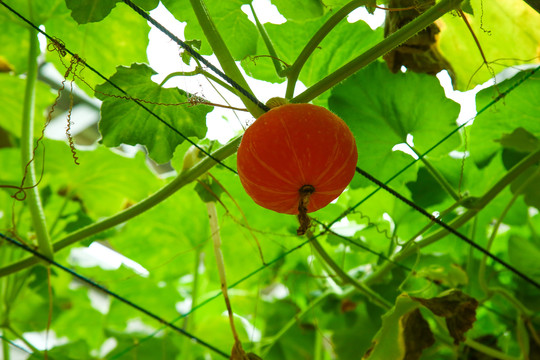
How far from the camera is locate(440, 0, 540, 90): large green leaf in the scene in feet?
2.53

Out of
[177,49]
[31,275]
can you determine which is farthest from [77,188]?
[177,49]

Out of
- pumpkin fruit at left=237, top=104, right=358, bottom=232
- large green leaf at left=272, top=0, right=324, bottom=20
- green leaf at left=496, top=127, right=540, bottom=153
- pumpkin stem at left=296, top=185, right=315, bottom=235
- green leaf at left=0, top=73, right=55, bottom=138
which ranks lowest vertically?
pumpkin stem at left=296, top=185, right=315, bottom=235

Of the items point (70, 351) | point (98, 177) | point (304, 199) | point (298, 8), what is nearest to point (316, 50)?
point (298, 8)

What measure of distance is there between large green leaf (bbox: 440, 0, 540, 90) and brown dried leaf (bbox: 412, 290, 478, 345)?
0.31 metres

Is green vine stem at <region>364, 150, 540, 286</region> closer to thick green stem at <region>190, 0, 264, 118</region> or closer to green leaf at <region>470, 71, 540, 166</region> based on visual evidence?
green leaf at <region>470, 71, 540, 166</region>

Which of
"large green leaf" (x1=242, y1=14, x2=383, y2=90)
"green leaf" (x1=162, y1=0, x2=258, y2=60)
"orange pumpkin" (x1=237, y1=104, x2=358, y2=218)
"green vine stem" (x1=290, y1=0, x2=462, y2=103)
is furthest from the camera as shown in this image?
"large green leaf" (x1=242, y1=14, x2=383, y2=90)

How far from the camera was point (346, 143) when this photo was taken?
446mm

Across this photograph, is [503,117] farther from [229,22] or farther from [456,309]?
[229,22]

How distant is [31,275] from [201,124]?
560 mm

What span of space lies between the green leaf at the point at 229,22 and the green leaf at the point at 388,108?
0.15 m

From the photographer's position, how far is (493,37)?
793 millimetres

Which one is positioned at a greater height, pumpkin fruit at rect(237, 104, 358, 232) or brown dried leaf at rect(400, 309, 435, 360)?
pumpkin fruit at rect(237, 104, 358, 232)

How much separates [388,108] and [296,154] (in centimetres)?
37

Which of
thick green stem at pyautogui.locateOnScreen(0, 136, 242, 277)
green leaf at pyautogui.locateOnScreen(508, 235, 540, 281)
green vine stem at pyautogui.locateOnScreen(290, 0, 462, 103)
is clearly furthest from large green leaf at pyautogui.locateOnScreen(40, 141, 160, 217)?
green leaf at pyautogui.locateOnScreen(508, 235, 540, 281)
